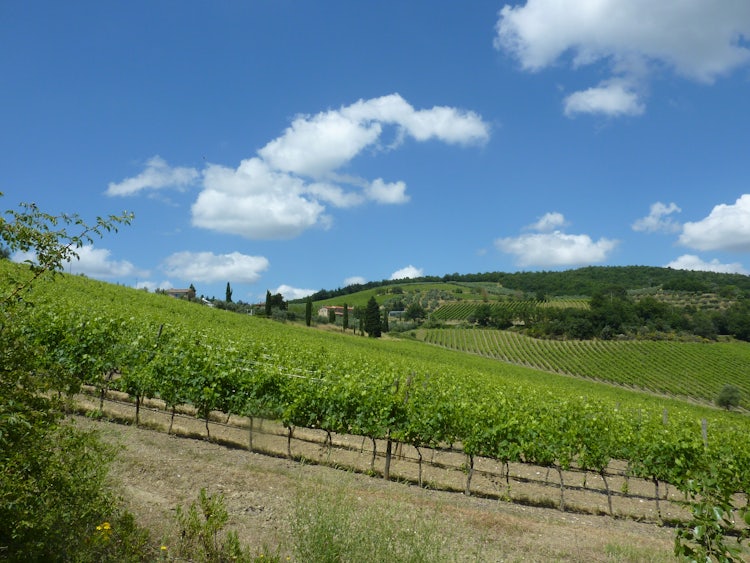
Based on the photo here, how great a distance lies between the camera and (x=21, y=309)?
3.58m

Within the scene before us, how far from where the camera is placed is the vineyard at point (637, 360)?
198 ft

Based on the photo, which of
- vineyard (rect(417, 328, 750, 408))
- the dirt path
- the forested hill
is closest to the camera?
the dirt path

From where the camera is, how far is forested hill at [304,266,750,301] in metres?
141

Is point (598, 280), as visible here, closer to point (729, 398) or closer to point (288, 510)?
point (729, 398)

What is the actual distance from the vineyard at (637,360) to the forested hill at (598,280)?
64.6 meters

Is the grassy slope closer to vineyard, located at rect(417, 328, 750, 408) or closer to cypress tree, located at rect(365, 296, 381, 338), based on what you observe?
vineyard, located at rect(417, 328, 750, 408)

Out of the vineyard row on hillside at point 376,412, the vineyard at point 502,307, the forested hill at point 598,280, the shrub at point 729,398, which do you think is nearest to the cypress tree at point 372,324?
the vineyard at point 502,307

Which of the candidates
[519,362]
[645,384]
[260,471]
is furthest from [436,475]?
[519,362]

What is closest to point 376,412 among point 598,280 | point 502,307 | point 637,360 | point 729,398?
point 729,398

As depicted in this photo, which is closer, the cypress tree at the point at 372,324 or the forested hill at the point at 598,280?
the cypress tree at the point at 372,324

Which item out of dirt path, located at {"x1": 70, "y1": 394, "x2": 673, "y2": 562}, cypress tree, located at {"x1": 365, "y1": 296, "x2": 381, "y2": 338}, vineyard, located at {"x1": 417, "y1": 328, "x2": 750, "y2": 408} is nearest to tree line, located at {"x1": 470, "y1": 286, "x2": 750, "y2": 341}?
vineyard, located at {"x1": 417, "y1": 328, "x2": 750, "y2": 408}

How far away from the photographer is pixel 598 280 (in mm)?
166500

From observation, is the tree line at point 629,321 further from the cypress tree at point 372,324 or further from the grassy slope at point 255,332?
the grassy slope at point 255,332

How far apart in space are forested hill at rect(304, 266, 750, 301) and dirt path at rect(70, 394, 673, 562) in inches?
5928
